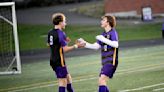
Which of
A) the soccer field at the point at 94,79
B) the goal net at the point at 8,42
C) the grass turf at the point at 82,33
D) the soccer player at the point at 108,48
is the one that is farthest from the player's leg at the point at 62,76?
the grass turf at the point at 82,33

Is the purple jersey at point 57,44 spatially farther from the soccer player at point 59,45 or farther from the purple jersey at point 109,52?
the purple jersey at point 109,52

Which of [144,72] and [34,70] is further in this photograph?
[34,70]

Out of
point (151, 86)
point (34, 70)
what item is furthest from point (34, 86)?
point (34, 70)

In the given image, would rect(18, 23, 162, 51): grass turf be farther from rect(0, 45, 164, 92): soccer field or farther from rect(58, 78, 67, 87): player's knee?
rect(58, 78, 67, 87): player's knee

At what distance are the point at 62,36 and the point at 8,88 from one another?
15.1 ft

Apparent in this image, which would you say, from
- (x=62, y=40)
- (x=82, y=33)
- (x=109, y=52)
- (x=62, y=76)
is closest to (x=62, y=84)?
(x=62, y=76)

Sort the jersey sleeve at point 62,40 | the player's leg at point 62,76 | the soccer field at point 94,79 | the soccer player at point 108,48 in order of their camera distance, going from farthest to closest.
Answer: the soccer field at point 94,79 < the player's leg at point 62,76 < the jersey sleeve at point 62,40 < the soccer player at point 108,48

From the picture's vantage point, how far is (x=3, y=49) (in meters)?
25.3

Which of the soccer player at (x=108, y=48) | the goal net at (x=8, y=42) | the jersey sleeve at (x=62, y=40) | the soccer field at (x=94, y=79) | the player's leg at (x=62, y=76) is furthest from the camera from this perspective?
the goal net at (x=8, y=42)

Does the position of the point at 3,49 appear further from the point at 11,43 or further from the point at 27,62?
the point at 27,62

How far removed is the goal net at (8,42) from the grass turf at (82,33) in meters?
10.8

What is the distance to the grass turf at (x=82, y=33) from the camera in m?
39.6

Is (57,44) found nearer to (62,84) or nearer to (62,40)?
(62,40)

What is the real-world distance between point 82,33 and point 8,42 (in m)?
18.2
